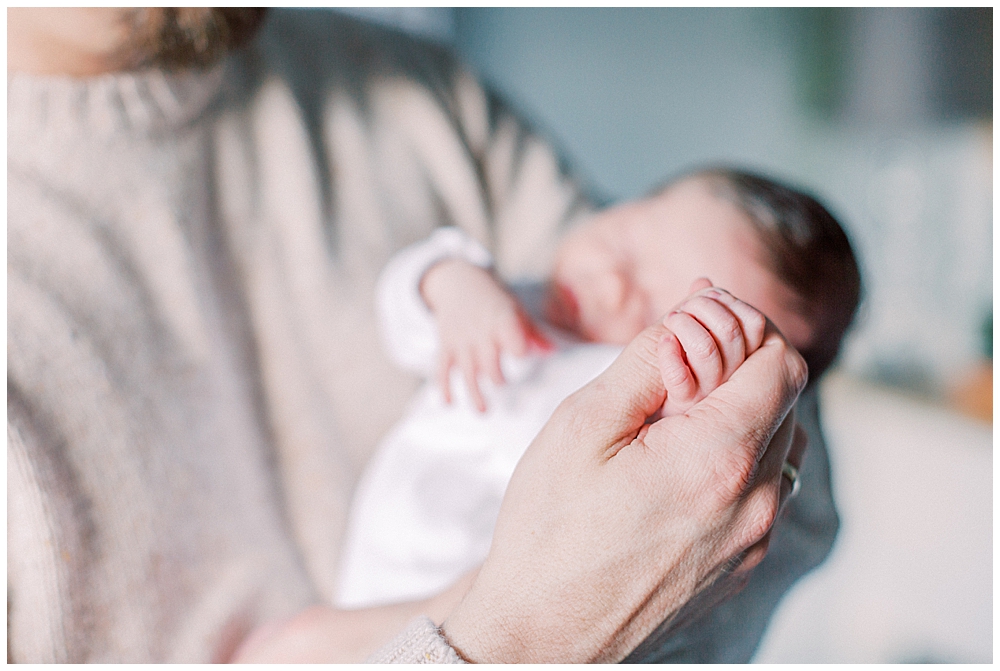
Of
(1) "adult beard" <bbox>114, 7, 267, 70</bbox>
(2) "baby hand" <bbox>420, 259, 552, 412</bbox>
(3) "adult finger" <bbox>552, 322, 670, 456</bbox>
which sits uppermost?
(1) "adult beard" <bbox>114, 7, 267, 70</bbox>

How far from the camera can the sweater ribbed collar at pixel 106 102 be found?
0.56 meters

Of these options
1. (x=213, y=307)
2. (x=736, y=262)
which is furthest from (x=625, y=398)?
(x=213, y=307)

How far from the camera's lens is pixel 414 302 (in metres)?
0.72

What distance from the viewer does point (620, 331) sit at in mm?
578

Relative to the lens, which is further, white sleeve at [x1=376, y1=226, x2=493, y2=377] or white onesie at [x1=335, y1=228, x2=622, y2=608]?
white sleeve at [x1=376, y1=226, x2=493, y2=377]

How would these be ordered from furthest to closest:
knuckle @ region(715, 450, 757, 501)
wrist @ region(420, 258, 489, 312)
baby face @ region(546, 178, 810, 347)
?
1. wrist @ region(420, 258, 489, 312)
2. baby face @ region(546, 178, 810, 347)
3. knuckle @ region(715, 450, 757, 501)

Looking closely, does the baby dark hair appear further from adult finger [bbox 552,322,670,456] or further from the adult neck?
the adult neck

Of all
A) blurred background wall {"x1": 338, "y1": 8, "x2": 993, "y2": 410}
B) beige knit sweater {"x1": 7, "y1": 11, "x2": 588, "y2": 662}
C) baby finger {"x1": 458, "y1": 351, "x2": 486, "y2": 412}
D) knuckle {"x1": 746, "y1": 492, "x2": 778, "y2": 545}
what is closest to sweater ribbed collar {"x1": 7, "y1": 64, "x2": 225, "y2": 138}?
beige knit sweater {"x1": 7, "y1": 11, "x2": 588, "y2": 662}

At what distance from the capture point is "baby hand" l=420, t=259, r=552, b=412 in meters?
0.59

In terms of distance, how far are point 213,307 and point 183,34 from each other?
0.28 metres

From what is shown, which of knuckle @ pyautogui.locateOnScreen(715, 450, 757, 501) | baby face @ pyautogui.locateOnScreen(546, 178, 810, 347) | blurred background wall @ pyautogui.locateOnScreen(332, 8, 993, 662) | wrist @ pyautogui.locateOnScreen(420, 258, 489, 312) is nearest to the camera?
knuckle @ pyautogui.locateOnScreen(715, 450, 757, 501)

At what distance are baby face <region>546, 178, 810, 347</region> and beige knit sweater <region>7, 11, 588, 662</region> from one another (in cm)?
23

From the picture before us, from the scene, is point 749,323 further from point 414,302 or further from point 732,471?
point 414,302

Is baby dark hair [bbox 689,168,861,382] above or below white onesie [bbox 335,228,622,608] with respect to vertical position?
above
